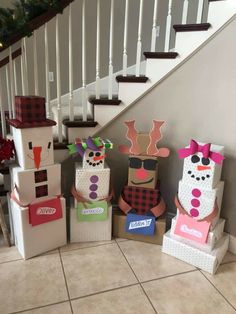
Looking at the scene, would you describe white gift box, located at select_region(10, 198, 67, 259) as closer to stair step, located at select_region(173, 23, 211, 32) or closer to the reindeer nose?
the reindeer nose

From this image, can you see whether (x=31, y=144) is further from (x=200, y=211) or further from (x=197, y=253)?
(x=197, y=253)

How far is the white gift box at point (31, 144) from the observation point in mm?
1686

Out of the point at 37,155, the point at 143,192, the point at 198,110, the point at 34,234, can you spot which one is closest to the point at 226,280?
the point at 143,192

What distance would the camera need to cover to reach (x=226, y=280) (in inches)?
65.8

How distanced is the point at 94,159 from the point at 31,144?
446 millimetres

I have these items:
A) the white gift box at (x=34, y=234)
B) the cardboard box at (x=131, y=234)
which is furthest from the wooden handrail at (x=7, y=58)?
the cardboard box at (x=131, y=234)

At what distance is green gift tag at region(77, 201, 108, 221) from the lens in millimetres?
1948

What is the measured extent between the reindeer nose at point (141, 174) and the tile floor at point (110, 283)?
0.53 m

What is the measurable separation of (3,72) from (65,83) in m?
0.66

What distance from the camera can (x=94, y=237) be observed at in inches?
80.2

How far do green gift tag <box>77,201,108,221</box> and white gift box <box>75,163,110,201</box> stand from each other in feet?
0.16

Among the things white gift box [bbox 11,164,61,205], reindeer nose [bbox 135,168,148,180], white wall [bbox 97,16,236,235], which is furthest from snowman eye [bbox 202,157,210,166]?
white gift box [bbox 11,164,61,205]

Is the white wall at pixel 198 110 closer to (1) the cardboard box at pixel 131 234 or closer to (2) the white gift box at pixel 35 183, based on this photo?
(1) the cardboard box at pixel 131 234

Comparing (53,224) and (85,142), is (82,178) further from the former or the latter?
(53,224)
